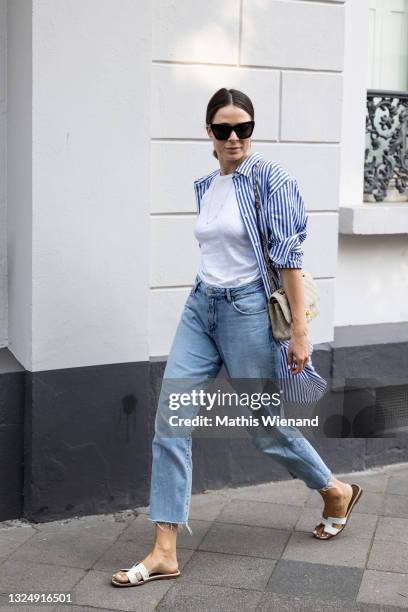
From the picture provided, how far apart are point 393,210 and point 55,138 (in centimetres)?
214

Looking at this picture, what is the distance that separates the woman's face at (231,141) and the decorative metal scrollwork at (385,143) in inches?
79.9

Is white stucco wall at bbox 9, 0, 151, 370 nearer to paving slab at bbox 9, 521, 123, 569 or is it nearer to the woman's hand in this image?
paving slab at bbox 9, 521, 123, 569

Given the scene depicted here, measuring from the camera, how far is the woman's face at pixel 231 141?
4.33 meters

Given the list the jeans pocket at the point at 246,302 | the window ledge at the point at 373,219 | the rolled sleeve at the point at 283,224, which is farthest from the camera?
the window ledge at the point at 373,219

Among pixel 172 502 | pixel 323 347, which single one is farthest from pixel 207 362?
pixel 323 347

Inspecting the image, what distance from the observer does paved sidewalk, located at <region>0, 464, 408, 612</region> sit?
4.27 metres

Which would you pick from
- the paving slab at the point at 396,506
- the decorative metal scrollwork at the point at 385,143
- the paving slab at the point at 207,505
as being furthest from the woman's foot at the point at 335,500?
the decorative metal scrollwork at the point at 385,143

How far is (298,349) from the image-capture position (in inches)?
173

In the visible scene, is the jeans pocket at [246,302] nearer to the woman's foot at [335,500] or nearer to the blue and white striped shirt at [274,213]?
the blue and white striped shirt at [274,213]

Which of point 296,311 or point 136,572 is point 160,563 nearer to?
point 136,572

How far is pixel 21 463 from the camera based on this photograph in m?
5.16

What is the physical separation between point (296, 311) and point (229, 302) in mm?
281

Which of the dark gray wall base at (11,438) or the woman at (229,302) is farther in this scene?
the dark gray wall base at (11,438)

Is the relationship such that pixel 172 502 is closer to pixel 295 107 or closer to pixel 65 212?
pixel 65 212
